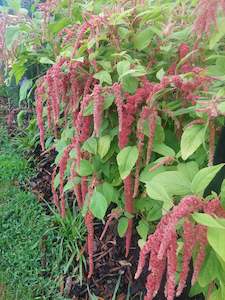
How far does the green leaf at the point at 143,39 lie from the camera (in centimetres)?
170

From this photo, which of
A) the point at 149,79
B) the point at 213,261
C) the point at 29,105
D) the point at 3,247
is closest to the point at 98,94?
the point at 149,79

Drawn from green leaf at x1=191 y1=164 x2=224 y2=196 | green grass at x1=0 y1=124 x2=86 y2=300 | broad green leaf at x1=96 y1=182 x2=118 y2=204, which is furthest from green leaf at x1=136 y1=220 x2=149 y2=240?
green grass at x1=0 y1=124 x2=86 y2=300

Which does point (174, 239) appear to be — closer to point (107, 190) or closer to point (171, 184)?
point (171, 184)

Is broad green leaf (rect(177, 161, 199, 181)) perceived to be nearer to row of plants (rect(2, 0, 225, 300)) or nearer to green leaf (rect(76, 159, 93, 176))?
row of plants (rect(2, 0, 225, 300))

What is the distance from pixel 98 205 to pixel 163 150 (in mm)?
348

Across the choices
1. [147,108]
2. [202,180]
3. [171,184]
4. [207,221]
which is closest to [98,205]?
[147,108]

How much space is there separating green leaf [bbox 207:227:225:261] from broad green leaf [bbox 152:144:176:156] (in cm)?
54

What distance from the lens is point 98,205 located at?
175 centimetres

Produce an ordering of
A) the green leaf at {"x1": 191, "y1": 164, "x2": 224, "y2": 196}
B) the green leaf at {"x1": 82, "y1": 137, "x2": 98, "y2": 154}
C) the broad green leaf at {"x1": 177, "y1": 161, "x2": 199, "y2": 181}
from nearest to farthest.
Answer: the green leaf at {"x1": 191, "y1": 164, "x2": 224, "y2": 196}, the broad green leaf at {"x1": 177, "y1": 161, "x2": 199, "y2": 181}, the green leaf at {"x1": 82, "y1": 137, "x2": 98, "y2": 154}

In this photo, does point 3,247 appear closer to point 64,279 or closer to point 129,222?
point 64,279

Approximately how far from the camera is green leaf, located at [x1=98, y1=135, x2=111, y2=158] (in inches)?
66.8

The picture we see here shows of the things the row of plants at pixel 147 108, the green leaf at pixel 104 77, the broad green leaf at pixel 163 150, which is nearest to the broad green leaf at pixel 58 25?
the row of plants at pixel 147 108

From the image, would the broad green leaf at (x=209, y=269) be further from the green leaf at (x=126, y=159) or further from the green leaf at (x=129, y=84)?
the green leaf at (x=129, y=84)

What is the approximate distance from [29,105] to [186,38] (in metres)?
2.64
